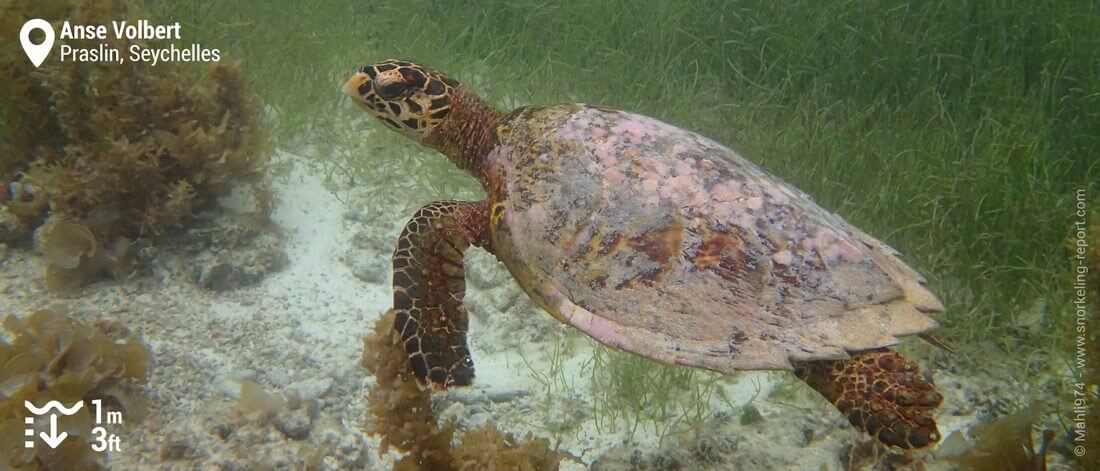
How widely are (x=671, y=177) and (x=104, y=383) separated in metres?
3.12

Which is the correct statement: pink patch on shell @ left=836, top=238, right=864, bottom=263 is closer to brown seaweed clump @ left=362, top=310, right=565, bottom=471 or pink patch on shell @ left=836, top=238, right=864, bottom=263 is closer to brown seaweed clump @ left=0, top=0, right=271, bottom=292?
brown seaweed clump @ left=362, top=310, right=565, bottom=471

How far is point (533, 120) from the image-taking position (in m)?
3.20

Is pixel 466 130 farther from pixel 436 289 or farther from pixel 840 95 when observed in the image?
pixel 840 95

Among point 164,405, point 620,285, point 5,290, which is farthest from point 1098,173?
point 5,290

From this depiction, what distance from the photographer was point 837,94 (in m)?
6.56

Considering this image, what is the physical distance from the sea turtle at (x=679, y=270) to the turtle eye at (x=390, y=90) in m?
0.89

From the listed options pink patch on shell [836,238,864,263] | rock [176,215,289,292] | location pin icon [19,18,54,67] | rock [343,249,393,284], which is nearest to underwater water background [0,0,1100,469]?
rock [343,249,393,284]

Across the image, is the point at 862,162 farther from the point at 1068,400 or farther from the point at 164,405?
the point at 164,405

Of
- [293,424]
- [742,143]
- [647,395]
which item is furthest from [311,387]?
[742,143]

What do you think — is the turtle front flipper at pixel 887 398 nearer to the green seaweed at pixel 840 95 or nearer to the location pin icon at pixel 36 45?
the green seaweed at pixel 840 95

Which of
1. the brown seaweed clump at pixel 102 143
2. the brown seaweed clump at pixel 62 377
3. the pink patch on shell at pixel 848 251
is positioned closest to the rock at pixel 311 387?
the brown seaweed clump at pixel 62 377

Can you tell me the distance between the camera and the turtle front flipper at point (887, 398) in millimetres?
2271

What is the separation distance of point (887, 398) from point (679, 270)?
38.6 inches

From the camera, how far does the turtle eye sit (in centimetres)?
350
